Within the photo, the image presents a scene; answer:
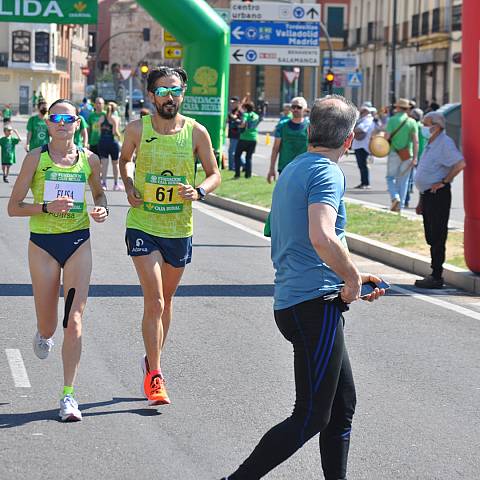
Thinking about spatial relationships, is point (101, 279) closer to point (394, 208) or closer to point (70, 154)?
point (70, 154)

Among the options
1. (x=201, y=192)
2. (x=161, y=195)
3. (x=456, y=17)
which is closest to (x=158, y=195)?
(x=161, y=195)

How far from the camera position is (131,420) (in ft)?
23.5

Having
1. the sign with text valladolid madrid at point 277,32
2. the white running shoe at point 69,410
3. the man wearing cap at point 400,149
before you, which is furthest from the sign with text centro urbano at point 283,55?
the white running shoe at point 69,410

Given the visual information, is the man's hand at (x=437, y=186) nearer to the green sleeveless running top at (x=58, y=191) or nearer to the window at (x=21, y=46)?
the green sleeveless running top at (x=58, y=191)

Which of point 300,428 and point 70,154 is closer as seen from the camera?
point 300,428

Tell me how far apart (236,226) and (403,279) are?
5.86 metres

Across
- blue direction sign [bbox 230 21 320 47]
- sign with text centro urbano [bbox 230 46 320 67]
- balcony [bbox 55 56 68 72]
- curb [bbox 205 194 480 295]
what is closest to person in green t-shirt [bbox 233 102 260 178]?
sign with text centro urbano [bbox 230 46 320 67]

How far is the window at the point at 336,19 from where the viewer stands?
93.3 meters

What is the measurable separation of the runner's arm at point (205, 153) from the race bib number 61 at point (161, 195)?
24cm

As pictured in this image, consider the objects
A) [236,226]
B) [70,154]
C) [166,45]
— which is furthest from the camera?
[166,45]

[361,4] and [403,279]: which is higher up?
[361,4]

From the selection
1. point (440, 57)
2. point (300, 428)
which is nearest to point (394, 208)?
point (300, 428)

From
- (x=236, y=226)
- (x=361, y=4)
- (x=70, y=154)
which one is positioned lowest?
(x=236, y=226)

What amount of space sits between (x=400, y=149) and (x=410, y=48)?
50.7 m
